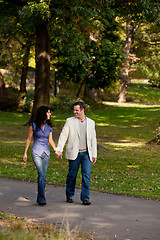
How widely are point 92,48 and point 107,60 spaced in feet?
5.74

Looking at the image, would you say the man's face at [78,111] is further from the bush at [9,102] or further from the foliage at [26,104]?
the bush at [9,102]

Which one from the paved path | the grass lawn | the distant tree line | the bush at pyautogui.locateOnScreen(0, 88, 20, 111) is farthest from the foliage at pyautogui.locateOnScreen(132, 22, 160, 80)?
the paved path

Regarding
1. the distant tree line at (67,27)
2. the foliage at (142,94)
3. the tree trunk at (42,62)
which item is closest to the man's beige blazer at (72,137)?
the distant tree line at (67,27)

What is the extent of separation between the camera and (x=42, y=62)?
89.5 feet

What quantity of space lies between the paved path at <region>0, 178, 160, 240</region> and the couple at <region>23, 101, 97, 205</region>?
1.60 ft

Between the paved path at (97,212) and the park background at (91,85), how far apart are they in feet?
4.06

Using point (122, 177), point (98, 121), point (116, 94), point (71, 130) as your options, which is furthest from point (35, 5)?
point (116, 94)

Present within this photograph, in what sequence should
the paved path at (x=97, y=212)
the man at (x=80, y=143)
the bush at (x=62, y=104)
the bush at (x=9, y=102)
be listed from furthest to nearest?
1. the bush at (x=62, y=104)
2. the bush at (x=9, y=102)
3. the man at (x=80, y=143)
4. the paved path at (x=97, y=212)

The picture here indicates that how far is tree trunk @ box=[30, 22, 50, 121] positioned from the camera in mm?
26906

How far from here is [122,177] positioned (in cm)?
1378

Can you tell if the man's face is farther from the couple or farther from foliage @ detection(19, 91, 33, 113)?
foliage @ detection(19, 91, 33, 113)

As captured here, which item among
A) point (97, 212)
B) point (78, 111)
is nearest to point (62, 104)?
point (78, 111)

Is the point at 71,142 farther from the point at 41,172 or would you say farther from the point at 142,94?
the point at 142,94

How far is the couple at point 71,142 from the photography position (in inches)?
360
